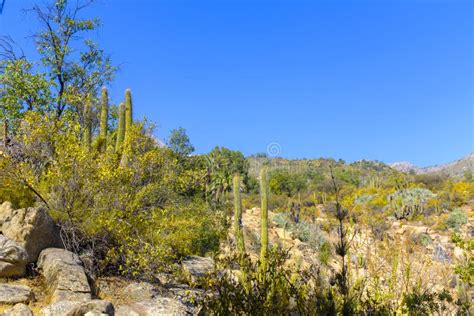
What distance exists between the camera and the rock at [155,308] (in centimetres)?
644

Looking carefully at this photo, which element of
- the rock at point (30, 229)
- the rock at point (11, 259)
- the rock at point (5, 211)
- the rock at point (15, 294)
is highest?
the rock at point (5, 211)

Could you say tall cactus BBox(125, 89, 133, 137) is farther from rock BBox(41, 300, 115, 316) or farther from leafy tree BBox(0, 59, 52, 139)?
rock BBox(41, 300, 115, 316)

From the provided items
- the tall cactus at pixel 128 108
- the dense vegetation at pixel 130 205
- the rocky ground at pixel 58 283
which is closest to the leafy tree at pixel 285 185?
the dense vegetation at pixel 130 205

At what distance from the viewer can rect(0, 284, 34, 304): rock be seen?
5.98 m

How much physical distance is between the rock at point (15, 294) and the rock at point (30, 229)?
42.7 inches

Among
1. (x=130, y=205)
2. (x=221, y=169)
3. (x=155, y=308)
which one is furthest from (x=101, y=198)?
(x=221, y=169)

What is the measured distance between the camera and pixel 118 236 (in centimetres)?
781

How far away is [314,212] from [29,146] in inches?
1121

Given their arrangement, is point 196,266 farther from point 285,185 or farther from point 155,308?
point 285,185

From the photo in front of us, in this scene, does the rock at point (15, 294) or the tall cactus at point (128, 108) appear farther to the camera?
the tall cactus at point (128, 108)

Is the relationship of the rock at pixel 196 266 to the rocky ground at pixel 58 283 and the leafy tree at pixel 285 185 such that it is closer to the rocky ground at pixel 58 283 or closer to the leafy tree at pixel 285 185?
the rocky ground at pixel 58 283

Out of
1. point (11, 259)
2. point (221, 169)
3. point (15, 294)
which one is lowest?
point (15, 294)

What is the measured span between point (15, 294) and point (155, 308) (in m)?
2.05

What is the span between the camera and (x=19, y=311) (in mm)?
5598
